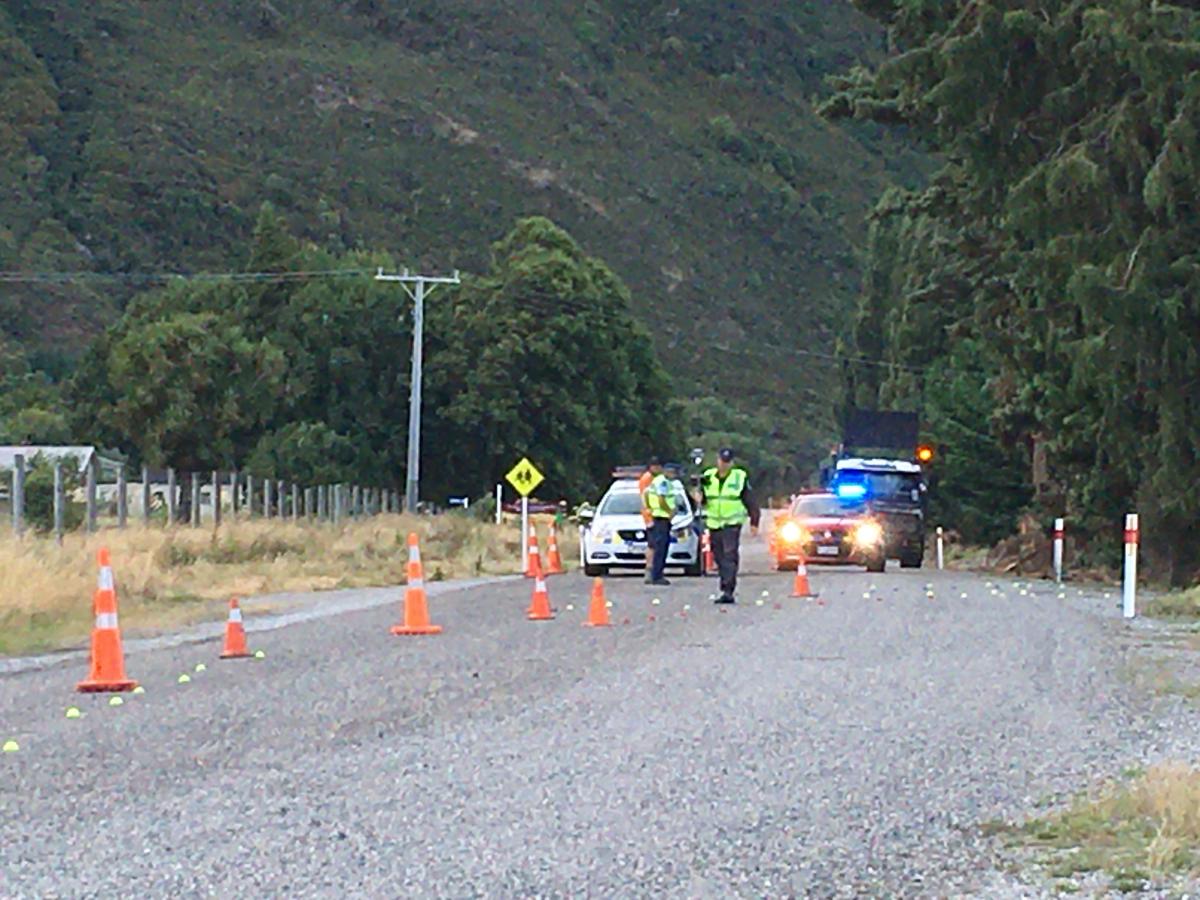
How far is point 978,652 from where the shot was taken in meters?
19.9

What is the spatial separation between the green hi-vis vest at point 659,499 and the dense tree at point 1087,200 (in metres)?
6.18

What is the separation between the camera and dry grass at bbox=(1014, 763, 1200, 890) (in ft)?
30.0

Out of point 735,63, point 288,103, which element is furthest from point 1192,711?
point 735,63

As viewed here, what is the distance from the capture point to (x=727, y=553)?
89.8 feet

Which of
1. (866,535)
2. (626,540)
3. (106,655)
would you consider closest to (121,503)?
(626,540)

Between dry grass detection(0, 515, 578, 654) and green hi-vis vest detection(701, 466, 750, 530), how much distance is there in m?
5.91

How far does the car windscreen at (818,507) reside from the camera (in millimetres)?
41656

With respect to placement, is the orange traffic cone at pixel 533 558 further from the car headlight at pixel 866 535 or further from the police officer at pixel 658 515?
the car headlight at pixel 866 535

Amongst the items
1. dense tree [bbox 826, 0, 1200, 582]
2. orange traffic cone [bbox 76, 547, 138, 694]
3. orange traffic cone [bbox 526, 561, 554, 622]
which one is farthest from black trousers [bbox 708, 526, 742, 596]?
orange traffic cone [bbox 76, 547, 138, 694]

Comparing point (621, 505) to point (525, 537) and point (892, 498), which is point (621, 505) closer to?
point (525, 537)

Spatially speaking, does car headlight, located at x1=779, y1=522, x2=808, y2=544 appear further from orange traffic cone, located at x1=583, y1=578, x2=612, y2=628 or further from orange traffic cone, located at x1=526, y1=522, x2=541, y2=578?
orange traffic cone, located at x1=583, y1=578, x2=612, y2=628

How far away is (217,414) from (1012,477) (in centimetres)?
2722

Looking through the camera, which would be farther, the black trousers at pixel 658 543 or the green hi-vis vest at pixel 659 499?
the black trousers at pixel 658 543

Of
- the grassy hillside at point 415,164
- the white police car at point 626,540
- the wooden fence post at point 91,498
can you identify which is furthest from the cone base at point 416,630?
the grassy hillside at point 415,164
